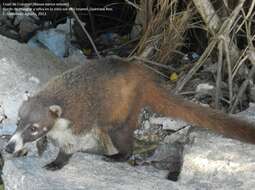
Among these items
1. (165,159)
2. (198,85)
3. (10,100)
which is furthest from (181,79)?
(10,100)

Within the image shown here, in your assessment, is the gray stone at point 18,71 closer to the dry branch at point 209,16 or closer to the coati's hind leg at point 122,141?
the coati's hind leg at point 122,141

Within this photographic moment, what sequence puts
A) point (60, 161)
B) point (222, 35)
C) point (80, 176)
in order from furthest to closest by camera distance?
point (222, 35) → point (60, 161) → point (80, 176)

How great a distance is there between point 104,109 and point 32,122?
1.72 ft

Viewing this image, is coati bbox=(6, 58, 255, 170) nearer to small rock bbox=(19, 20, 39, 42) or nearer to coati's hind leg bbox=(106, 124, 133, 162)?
coati's hind leg bbox=(106, 124, 133, 162)

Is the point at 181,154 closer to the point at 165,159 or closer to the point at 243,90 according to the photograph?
Answer: the point at 165,159

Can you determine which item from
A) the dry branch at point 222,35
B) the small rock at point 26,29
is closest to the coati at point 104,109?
the dry branch at point 222,35

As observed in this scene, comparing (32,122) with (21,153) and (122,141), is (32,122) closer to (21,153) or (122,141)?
(21,153)

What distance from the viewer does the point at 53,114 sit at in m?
3.88

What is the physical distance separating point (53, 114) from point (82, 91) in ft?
0.98

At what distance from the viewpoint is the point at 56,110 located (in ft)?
12.7

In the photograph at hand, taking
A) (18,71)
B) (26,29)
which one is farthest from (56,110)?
(26,29)

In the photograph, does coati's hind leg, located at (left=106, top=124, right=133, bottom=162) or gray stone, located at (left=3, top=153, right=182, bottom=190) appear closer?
gray stone, located at (left=3, top=153, right=182, bottom=190)

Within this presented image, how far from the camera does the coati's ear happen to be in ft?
12.6

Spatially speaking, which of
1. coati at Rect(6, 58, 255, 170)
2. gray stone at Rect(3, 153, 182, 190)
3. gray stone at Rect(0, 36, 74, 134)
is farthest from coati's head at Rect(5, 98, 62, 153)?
gray stone at Rect(0, 36, 74, 134)
